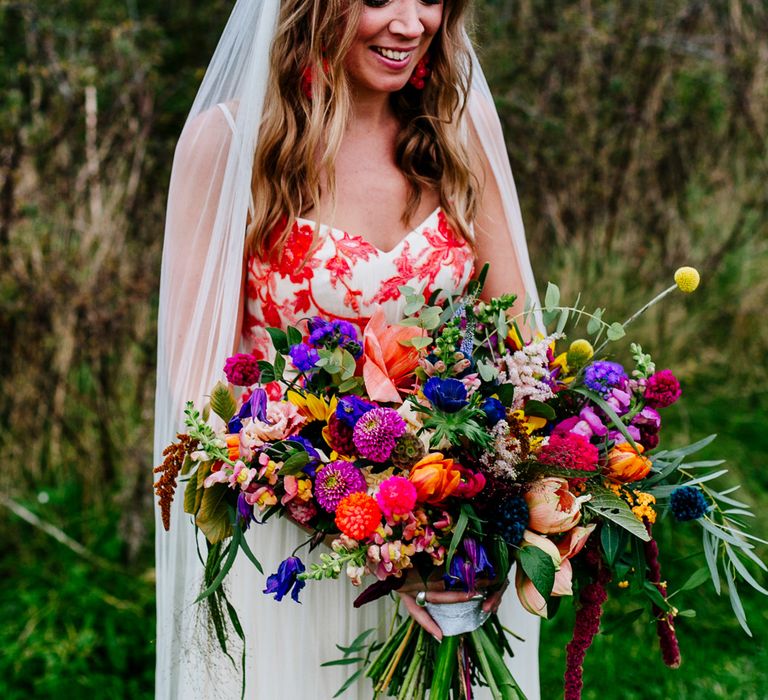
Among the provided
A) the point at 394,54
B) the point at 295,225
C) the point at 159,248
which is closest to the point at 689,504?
the point at 295,225

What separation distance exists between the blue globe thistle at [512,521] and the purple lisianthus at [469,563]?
49 mm

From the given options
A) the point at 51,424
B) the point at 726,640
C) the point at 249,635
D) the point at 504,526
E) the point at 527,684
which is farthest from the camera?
the point at 51,424

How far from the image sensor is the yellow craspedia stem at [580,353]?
179 centimetres

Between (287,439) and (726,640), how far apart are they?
2.91m

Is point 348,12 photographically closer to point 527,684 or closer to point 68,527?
point 527,684

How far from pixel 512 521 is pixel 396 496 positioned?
22cm

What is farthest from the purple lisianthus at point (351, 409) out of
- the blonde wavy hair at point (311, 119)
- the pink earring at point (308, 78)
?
the pink earring at point (308, 78)

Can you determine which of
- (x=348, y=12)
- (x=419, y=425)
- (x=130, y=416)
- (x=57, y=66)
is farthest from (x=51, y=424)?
(x=419, y=425)

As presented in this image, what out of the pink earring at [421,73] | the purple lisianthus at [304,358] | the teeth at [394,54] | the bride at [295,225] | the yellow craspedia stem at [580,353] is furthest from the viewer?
the pink earring at [421,73]

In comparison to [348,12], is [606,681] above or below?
below

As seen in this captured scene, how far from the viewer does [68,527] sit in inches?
163

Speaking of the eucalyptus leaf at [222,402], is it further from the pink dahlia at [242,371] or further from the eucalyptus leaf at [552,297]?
the eucalyptus leaf at [552,297]

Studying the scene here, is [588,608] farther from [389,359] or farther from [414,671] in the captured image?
[389,359]

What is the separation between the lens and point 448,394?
160 centimetres
